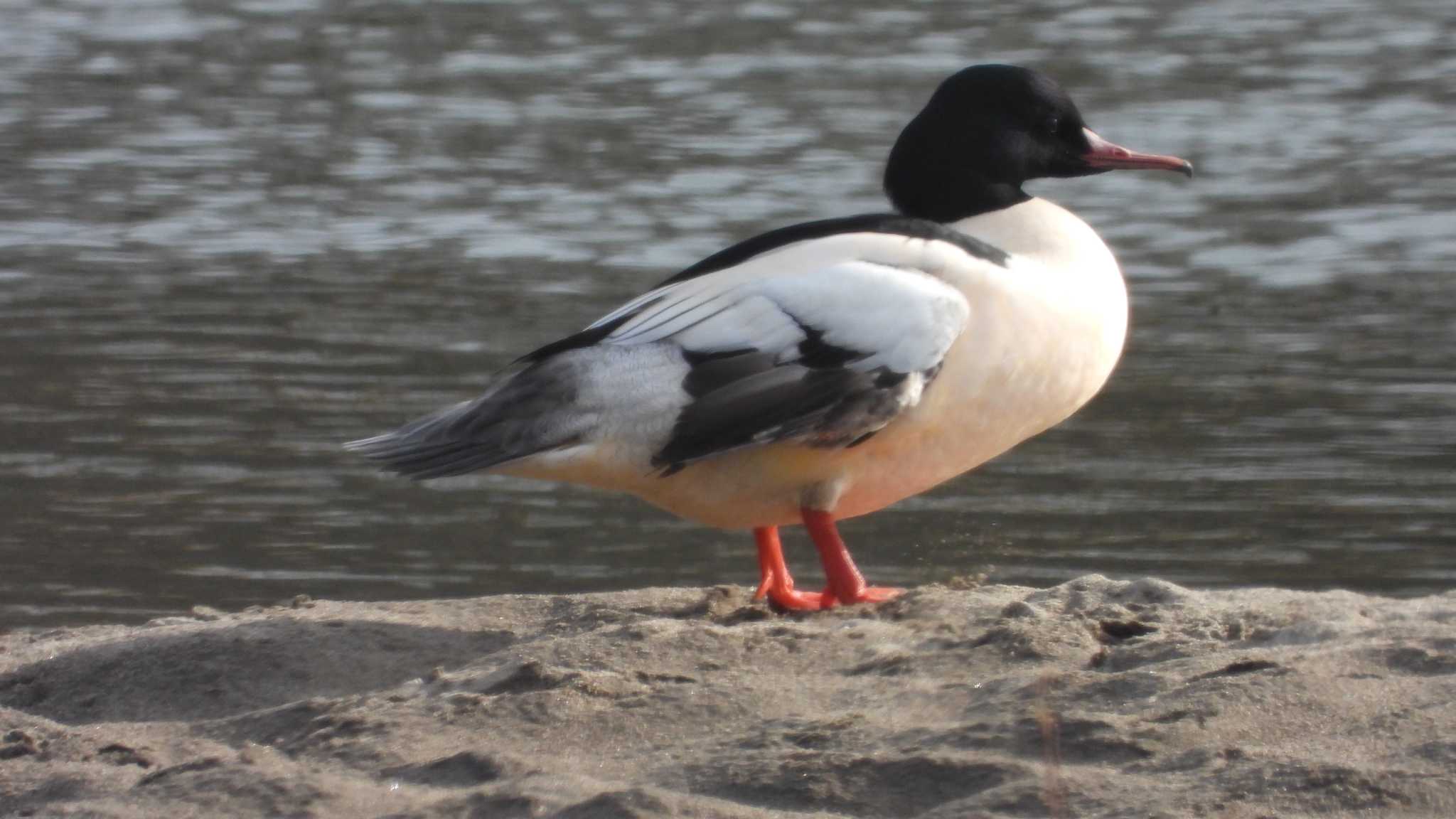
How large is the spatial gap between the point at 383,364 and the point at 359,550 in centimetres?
216

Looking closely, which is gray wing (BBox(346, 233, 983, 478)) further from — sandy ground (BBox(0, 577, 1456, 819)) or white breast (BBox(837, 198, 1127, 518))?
sandy ground (BBox(0, 577, 1456, 819))

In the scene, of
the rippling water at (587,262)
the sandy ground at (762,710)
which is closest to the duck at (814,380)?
the sandy ground at (762,710)

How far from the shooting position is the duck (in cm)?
473

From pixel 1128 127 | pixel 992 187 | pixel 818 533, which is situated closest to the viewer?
pixel 818 533

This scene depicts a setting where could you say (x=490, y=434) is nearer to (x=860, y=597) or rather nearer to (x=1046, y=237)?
(x=860, y=597)

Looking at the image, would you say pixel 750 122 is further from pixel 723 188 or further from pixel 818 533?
pixel 818 533

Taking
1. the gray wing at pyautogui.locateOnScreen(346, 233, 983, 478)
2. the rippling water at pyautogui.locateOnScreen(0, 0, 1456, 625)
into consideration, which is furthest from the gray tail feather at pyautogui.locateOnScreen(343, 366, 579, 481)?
the rippling water at pyautogui.locateOnScreen(0, 0, 1456, 625)

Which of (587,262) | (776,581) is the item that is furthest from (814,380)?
(587,262)

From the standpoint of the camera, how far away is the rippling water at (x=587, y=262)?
675 cm

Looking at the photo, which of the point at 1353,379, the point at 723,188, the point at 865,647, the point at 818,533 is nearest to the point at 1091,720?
the point at 865,647

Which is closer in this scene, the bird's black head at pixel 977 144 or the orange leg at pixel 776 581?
the orange leg at pixel 776 581

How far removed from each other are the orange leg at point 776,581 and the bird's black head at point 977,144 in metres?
0.93

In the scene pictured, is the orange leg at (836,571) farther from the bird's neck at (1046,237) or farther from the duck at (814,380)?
the bird's neck at (1046,237)

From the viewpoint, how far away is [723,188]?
451 inches
